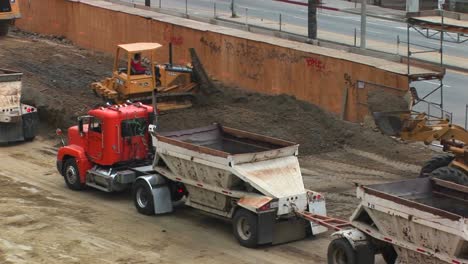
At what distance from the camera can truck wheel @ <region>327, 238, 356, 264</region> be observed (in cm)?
1473

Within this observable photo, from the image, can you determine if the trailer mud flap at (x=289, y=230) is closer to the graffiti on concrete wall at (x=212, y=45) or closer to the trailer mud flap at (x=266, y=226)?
the trailer mud flap at (x=266, y=226)

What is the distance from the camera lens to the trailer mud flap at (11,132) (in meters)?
26.6

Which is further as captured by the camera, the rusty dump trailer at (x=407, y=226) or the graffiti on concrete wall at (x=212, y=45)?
the graffiti on concrete wall at (x=212, y=45)

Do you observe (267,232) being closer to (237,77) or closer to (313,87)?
(313,87)

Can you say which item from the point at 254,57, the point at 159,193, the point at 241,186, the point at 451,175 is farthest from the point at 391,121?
the point at 254,57

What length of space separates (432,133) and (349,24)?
1198 inches

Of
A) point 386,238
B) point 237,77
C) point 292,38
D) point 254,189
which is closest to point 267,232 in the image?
point 254,189

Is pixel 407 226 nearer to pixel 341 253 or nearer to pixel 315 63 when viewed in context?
pixel 341 253

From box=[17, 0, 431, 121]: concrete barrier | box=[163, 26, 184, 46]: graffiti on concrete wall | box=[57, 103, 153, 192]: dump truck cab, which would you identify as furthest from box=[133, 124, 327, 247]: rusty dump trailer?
box=[163, 26, 184, 46]: graffiti on concrete wall

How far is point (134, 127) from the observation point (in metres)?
20.6

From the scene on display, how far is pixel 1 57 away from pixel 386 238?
83.3ft

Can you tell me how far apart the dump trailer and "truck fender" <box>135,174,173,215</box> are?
8.59m

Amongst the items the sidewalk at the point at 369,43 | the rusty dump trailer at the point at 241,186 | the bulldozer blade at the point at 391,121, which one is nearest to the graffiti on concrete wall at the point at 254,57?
the sidewalk at the point at 369,43

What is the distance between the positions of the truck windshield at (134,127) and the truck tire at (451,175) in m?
6.87
